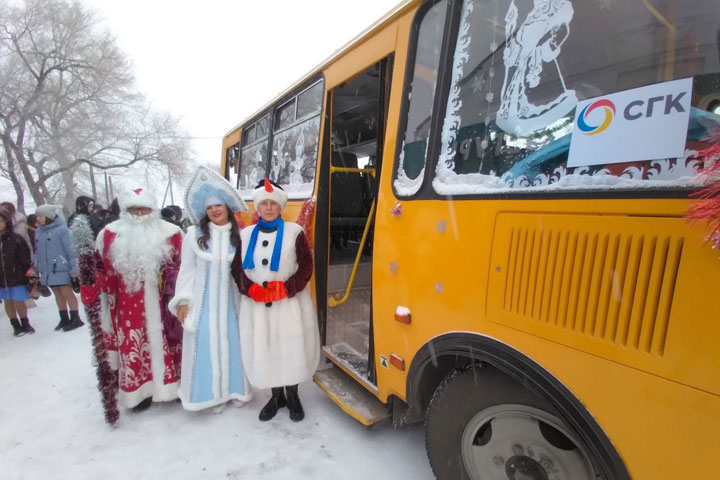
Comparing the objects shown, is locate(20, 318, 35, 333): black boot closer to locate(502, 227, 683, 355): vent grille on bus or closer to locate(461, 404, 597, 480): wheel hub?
locate(461, 404, 597, 480): wheel hub

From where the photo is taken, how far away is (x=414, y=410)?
6.35 ft

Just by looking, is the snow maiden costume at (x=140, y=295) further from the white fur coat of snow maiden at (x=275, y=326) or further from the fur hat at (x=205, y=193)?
the white fur coat of snow maiden at (x=275, y=326)

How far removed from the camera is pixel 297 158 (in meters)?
3.30

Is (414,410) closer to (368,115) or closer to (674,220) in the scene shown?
(674,220)

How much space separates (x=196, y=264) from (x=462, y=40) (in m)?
2.36

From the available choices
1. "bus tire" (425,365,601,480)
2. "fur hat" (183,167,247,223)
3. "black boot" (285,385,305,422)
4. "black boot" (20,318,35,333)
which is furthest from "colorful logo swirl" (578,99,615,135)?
"black boot" (20,318,35,333)

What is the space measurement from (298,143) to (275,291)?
160cm

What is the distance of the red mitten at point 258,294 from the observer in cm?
235

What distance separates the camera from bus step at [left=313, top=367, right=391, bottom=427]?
2.28 meters

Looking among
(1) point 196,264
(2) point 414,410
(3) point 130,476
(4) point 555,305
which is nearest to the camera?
(4) point 555,305

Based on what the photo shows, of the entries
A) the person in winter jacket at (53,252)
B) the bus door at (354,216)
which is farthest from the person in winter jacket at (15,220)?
the bus door at (354,216)

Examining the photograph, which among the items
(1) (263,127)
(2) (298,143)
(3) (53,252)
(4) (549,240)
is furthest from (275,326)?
(3) (53,252)

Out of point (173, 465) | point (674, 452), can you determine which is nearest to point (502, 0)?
point (674, 452)

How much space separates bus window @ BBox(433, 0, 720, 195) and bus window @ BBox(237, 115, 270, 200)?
2.87 metres
